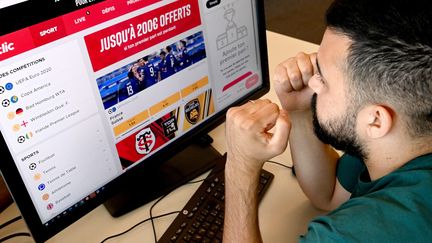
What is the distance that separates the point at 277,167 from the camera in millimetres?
1092

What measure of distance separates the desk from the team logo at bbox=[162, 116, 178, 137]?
149 millimetres

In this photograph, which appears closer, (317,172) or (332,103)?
(332,103)

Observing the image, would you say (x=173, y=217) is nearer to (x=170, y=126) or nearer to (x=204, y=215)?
(x=204, y=215)

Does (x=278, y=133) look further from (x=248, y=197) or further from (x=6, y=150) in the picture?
(x=6, y=150)

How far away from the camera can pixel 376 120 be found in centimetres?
74

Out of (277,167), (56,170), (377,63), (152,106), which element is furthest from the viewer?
(277,167)

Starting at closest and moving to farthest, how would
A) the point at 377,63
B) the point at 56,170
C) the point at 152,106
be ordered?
the point at 377,63 < the point at 56,170 < the point at 152,106

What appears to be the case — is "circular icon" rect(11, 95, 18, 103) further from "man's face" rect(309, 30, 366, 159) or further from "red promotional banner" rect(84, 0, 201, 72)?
"man's face" rect(309, 30, 366, 159)

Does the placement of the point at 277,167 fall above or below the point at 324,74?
below

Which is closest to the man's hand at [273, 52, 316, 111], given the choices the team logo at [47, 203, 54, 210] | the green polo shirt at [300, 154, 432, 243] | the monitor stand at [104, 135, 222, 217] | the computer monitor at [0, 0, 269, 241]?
the computer monitor at [0, 0, 269, 241]

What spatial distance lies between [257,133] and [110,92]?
28cm

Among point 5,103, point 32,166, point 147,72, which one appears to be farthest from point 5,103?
point 147,72

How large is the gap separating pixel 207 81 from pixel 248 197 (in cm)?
29

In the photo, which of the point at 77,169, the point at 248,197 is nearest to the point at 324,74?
the point at 248,197
